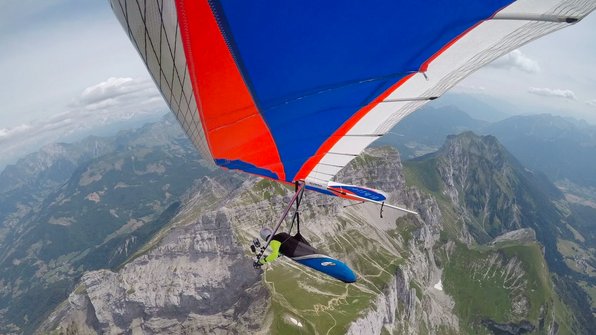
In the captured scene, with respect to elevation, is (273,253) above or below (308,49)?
below

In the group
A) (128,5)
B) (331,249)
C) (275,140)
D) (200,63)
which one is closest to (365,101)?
(275,140)

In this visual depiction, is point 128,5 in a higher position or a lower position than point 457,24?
higher

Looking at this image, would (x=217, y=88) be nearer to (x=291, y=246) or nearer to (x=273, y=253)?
(x=273, y=253)

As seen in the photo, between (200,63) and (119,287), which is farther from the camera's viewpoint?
(119,287)

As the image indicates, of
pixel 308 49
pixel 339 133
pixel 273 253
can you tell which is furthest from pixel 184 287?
pixel 308 49

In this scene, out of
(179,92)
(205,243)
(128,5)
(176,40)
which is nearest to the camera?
(128,5)

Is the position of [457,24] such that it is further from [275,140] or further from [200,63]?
[275,140]

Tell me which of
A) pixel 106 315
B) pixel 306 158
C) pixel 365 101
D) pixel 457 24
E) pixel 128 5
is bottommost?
pixel 106 315
